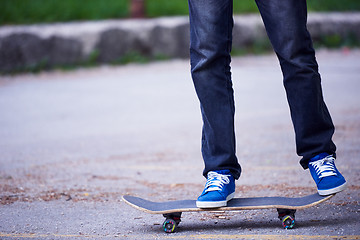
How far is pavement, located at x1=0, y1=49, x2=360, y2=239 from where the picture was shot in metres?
2.53

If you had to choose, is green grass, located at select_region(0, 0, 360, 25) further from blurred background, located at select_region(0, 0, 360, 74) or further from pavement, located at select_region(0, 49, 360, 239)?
pavement, located at select_region(0, 49, 360, 239)

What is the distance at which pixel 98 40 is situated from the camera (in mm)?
8703

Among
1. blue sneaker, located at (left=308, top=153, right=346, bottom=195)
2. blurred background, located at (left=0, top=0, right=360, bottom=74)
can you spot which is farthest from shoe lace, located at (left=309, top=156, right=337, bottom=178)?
blurred background, located at (left=0, top=0, right=360, bottom=74)

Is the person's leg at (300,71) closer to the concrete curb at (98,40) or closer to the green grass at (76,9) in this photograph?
the concrete curb at (98,40)

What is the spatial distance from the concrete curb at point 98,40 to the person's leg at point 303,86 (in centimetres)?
650

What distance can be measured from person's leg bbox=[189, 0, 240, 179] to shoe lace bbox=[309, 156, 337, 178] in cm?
34

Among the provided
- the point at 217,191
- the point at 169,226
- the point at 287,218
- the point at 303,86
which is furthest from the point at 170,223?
the point at 303,86

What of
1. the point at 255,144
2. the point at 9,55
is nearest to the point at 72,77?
the point at 9,55

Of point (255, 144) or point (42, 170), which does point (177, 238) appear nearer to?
point (42, 170)

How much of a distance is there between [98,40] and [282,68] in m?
6.56

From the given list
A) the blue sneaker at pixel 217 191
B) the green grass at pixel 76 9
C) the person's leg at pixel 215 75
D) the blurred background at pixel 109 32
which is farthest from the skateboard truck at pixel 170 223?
the green grass at pixel 76 9

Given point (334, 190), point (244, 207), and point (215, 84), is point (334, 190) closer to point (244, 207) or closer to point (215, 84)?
point (244, 207)

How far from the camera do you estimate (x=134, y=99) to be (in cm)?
651

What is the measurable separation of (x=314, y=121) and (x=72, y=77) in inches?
236
